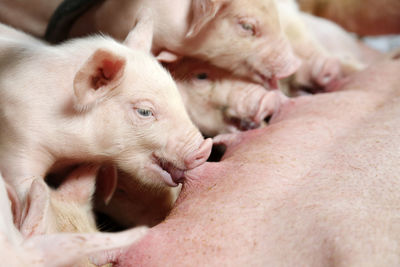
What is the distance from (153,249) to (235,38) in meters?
1.17

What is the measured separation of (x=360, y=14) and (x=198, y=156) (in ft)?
10.9

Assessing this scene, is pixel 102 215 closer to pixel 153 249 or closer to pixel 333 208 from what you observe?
pixel 153 249

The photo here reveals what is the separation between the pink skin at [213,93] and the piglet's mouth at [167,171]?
2.17 feet

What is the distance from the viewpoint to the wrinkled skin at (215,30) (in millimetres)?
2244

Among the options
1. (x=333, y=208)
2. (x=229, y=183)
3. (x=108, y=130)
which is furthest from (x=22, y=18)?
(x=333, y=208)

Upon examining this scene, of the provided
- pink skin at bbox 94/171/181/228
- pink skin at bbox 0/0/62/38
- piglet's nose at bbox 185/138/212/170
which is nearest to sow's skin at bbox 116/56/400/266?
piglet's nose at bbox 185/138/212/170

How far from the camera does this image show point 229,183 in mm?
1705

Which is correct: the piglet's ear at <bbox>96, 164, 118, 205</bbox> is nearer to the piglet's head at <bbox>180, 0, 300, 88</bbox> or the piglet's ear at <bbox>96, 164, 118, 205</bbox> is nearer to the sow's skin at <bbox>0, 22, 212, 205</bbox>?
the sow's skin at <bbox>0, 22, 212, 205</bbox>

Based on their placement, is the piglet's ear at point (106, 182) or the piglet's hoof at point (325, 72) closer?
the piglet's ear at point (106, 182)

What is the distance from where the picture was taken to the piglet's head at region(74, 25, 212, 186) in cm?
177

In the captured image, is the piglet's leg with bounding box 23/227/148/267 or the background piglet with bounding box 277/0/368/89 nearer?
the piglet's leg with bounding box 23/227/148/267

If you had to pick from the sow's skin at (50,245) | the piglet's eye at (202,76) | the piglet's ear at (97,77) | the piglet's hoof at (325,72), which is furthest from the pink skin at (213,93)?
the sow's skin at (50,245)

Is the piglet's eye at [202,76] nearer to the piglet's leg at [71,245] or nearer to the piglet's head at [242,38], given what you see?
the piglet's head at [242,38]

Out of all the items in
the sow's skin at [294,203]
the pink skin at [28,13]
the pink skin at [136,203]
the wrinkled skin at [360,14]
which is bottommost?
the wrinkled skin at [360,14]
